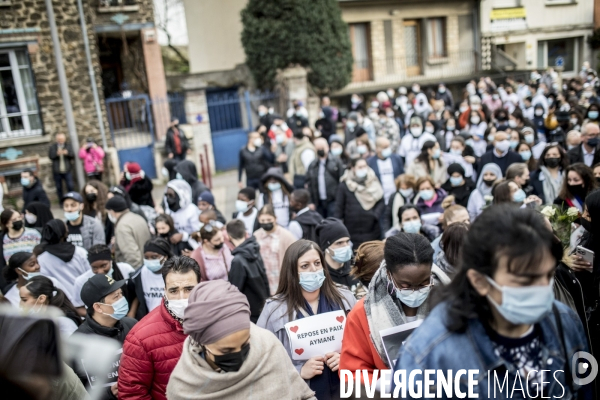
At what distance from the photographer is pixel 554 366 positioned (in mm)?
2076

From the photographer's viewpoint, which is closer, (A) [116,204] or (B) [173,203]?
(A) [116,204]

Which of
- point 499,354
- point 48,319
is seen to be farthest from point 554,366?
point 48,319

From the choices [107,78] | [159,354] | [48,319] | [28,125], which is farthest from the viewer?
[107,78]

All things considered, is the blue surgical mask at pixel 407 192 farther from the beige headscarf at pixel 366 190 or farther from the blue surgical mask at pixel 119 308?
the blue surgical mask at pixel 119 308

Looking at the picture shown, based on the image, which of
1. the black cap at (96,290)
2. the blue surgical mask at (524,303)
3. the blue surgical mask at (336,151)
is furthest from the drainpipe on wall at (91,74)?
the blue surgical mask at (524,303)

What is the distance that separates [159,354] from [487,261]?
2.19 meters

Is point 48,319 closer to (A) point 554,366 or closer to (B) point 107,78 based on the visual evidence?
(A) point 554,366

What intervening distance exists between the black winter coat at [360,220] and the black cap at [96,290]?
393cm

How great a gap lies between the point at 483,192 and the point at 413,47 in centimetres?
2048

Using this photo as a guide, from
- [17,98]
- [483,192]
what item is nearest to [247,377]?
[483,192]

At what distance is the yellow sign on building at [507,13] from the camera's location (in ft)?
87.4

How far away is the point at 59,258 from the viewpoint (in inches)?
222

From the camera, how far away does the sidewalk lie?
12716 millimetres

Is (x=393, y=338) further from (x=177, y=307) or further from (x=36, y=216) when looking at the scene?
(x=36, y=216)
